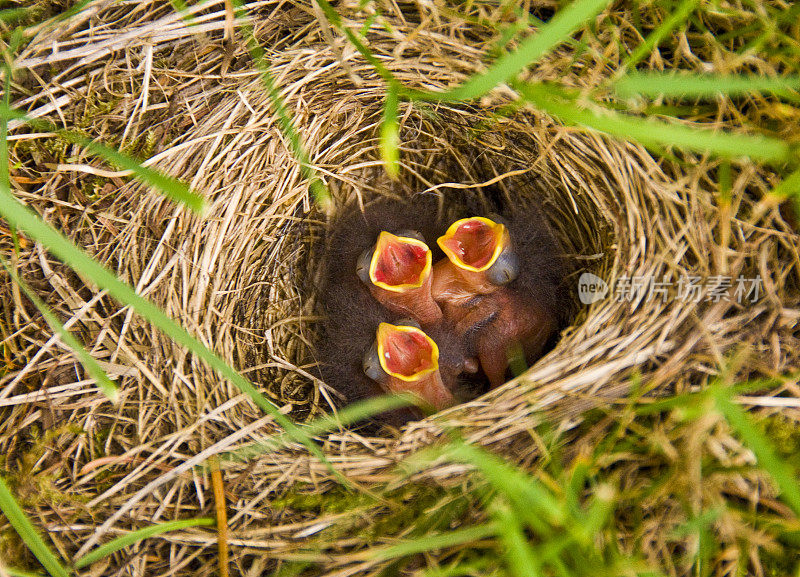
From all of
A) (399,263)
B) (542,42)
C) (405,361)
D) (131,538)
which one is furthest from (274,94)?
(131,538)

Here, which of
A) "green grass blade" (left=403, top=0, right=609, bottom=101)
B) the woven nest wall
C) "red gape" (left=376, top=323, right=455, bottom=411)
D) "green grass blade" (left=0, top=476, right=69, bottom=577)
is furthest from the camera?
"red gape" (left=376, top=323, right=455, bottom=411)

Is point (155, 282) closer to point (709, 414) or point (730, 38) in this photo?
point (709, 414)

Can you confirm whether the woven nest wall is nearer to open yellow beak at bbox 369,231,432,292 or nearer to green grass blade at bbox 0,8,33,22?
green grass blade at bbox 0,8,33,22

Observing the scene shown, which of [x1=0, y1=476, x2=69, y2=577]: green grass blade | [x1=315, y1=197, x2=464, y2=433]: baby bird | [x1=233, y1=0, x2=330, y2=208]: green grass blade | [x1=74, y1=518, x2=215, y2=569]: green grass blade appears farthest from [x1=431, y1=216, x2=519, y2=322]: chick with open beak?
[x1=0, y1=476, x2=69, y2=577]: green grass blade

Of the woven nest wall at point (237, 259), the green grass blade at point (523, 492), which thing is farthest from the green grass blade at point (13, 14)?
the green grass blade at point (523, 492)

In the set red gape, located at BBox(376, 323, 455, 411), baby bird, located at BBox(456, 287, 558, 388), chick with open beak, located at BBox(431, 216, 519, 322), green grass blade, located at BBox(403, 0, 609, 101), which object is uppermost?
green grass blade, located at BBox(403, 0, 609, 101)

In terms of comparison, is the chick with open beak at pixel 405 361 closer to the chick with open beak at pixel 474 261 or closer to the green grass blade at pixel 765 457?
the chick with open beak at pixel 474 261
